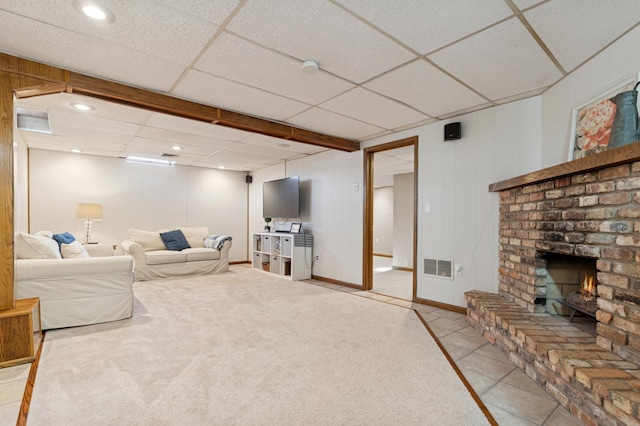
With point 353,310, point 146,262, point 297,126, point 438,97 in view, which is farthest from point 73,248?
point 438,97

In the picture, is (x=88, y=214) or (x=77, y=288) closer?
(x=77, y=288)

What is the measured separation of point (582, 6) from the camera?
1.71 metres

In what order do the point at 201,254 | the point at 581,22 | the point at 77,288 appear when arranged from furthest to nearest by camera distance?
1. the point at 201,254
2. the point at 77,288
3. the point at 581,22

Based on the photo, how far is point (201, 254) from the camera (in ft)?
18.9

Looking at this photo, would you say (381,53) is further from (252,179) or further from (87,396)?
(252,179)

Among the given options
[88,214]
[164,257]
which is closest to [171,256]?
[164,257]

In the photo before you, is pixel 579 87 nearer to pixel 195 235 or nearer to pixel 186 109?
pixel 186 109

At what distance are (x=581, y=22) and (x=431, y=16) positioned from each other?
0.93 meters

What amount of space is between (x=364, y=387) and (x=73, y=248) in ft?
12.3

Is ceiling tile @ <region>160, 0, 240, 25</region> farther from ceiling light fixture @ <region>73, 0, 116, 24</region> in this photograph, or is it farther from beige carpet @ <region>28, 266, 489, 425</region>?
beige carpet @ <region>28, 266, 489, 425</region>

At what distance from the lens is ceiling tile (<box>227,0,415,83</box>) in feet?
5.79

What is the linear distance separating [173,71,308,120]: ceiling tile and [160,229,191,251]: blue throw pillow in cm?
345

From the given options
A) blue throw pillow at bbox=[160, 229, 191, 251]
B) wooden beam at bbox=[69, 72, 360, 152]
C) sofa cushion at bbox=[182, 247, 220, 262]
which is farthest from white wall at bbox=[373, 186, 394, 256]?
blue throw pillow at bbox=[160, 229, 191, 251]

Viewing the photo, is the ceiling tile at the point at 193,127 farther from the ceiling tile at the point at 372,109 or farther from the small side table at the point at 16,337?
the small side table at the point at 16,337
